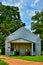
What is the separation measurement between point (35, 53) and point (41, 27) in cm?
1633

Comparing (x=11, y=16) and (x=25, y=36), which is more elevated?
(x=11, y=16)

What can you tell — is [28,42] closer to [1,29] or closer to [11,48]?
[11,48]

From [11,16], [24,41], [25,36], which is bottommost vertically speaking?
[24,41]

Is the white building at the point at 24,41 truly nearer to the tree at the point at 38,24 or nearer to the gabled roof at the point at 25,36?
the gabled roof at the point at 25,36

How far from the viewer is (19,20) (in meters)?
63.8

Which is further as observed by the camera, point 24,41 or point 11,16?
point 11,16

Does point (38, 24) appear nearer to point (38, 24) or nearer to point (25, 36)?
point (38, 24)

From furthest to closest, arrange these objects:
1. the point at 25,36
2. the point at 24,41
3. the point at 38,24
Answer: the point at 38,24, the point at 25,36, the point at 24,41

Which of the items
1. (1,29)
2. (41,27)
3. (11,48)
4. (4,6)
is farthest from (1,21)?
(1,29)

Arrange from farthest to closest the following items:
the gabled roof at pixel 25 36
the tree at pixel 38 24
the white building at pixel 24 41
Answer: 1. the tree at pixel 38 24
2. the gabled roof at pixel 25 36
3. the white building at pixel 24 41

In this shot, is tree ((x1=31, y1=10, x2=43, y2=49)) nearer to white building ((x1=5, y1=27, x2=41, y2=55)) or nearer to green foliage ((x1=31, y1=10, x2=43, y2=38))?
green foliage ((x1=31, y1=10, x2=43, y2=38))

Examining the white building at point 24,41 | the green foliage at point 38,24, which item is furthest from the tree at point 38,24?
the white building at point 24,41

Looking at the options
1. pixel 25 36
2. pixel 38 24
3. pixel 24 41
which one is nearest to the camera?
pixel 24 41

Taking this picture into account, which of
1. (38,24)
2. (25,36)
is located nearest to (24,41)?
(25,36)
